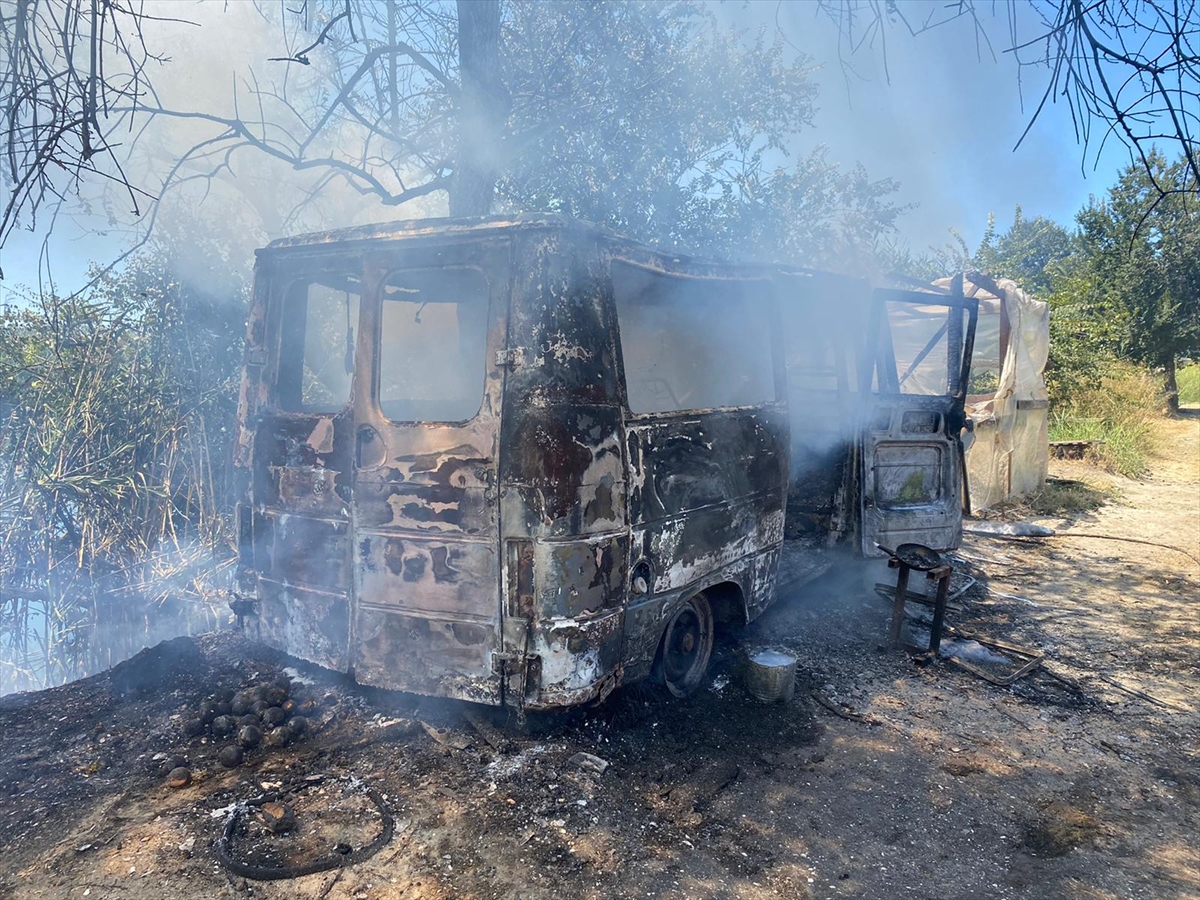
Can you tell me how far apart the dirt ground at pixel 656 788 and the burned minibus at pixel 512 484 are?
379 mm

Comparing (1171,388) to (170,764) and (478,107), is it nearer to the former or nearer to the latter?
(478,107)

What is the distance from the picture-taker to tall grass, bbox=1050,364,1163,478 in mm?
12664

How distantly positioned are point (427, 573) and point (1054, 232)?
40632 millimetres

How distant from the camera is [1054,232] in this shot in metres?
34.2

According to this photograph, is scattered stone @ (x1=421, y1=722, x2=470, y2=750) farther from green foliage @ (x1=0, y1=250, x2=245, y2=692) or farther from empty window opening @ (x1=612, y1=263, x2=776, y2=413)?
green foliage @ (x1=0, y1=250, x2=245, y2=692)

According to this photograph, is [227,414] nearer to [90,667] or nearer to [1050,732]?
[90,667]

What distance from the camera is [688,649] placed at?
3947 millimetres

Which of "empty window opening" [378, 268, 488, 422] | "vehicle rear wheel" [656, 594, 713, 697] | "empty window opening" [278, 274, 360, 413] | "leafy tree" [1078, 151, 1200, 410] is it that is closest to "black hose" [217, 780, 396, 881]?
"vehicle rear wheel" [656, 594, 713, 697]

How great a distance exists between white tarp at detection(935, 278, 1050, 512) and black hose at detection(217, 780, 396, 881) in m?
8.88

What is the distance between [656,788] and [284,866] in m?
1.50

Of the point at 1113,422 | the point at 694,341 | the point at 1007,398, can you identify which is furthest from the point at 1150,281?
the point at 694,341

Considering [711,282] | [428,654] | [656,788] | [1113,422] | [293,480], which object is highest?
[711,282]

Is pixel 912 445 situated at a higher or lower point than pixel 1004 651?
higher

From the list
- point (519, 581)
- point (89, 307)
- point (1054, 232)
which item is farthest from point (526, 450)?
point (1054, 232)
